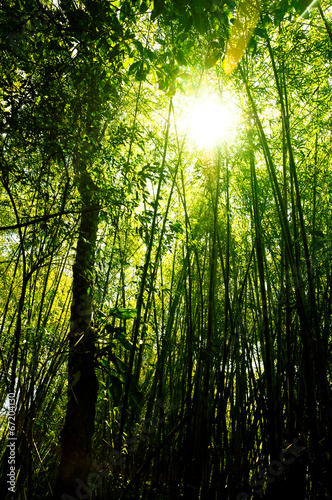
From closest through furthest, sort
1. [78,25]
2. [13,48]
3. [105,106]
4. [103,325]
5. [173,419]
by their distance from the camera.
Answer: [78,25] < [13,48] < [105,106] < [103,325] < [173,419]

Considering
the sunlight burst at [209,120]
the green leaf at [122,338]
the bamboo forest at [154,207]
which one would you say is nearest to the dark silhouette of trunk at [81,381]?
the bamboo forest at [154,207]

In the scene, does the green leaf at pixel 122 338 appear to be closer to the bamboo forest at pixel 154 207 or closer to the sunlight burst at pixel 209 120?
the bamboo forest at pixel 154 207

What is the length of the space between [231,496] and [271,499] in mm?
636

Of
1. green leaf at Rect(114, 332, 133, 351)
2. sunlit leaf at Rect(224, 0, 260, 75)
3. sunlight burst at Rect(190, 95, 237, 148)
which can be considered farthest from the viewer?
sunlight burst at Rect(190, 95, 237, 148)

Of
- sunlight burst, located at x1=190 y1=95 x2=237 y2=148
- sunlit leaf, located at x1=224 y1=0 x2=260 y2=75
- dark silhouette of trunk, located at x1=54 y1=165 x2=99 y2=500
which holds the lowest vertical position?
dark silhouette of trunk, located at x1=54 y1=165 x2=99 y2=500

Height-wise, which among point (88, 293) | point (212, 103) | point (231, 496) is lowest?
point (231, 496)

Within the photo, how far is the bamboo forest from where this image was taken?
4.74 feet

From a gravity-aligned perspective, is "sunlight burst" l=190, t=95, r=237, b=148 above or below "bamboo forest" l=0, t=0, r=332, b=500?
above

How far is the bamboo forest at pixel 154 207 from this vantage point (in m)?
1.45

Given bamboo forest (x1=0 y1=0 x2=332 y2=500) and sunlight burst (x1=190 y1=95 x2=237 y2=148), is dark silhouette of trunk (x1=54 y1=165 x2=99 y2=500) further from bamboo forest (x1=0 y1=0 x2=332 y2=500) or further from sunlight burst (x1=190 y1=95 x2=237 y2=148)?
sunlight burst (x1=190 y1=95 x2=237 y2=148)

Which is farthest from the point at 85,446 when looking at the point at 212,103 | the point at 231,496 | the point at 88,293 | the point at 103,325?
the point at 212,103

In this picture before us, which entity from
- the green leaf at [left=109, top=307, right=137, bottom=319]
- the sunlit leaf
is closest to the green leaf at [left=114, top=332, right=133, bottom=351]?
the green leaf at [left=109, top=307, right=137, bottom=319]

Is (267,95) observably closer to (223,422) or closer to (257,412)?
(257,412)

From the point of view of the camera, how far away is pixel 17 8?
1319 mm
